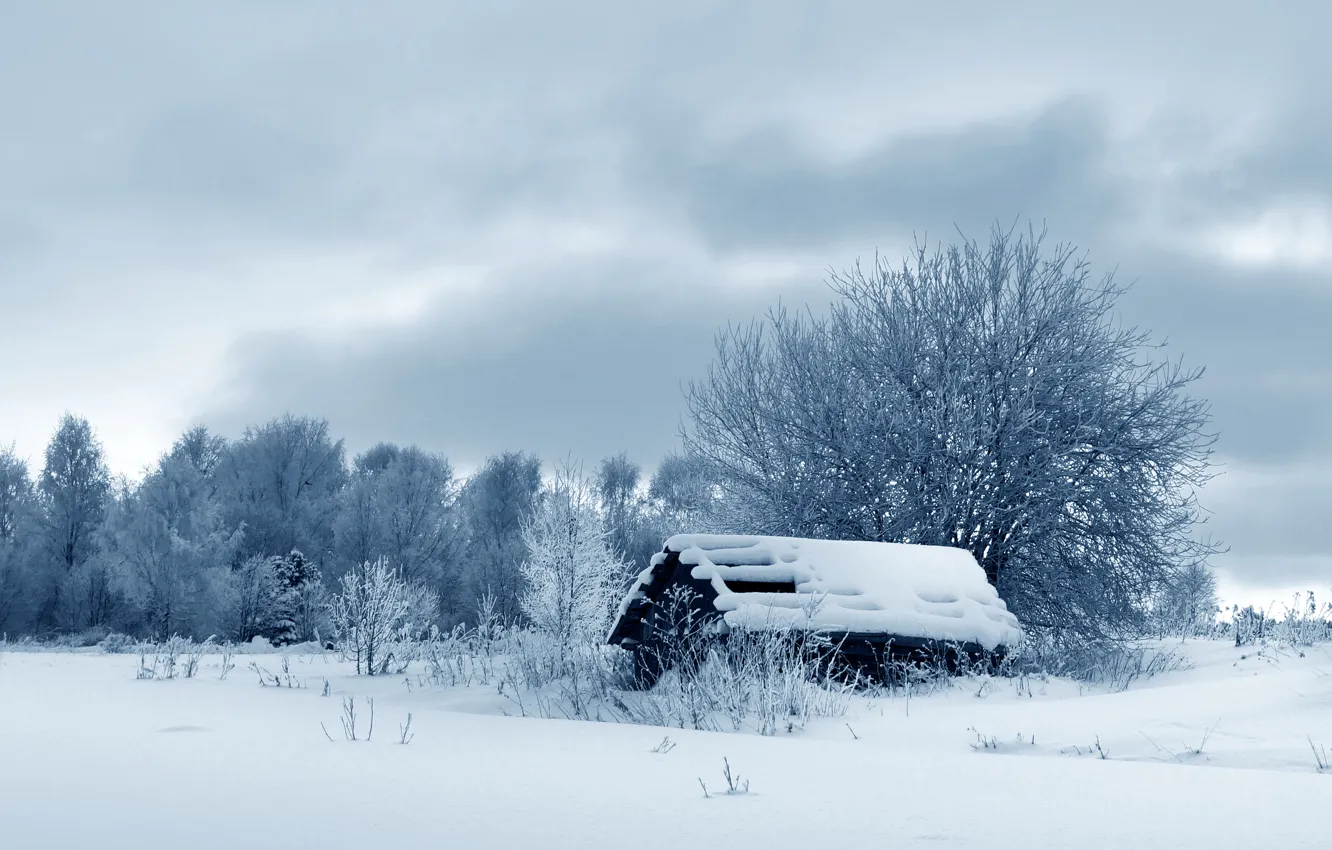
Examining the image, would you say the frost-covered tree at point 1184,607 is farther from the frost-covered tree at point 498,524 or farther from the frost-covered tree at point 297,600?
the frost-covered tree at point 297,600

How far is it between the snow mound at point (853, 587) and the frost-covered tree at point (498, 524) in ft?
Answer: 79.3

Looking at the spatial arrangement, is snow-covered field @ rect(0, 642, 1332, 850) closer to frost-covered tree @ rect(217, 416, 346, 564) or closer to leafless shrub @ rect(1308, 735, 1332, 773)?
leafless shrub @ rect(1308, 735, 1332, 773)

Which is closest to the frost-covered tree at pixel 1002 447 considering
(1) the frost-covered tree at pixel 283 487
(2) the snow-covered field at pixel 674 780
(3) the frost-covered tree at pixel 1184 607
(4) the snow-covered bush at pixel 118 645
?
(3) the frost-covered tree at pixel 1184 607

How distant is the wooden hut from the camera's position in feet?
35.6

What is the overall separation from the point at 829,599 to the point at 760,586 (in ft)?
3.11

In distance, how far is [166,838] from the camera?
323cm

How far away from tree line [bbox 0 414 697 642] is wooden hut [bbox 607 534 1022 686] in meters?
18.0

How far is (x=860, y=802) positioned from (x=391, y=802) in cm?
182

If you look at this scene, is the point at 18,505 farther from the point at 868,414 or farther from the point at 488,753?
the point at 488,753

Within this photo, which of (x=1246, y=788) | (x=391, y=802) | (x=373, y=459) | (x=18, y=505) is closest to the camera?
(x=391, y=802)

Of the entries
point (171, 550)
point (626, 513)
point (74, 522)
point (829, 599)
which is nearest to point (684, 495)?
point (626, 513)

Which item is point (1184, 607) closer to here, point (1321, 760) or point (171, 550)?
point (1321, 760)

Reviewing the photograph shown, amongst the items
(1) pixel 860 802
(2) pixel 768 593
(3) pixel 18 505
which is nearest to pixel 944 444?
(2) pixel 768 593

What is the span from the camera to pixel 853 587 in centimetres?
1152
